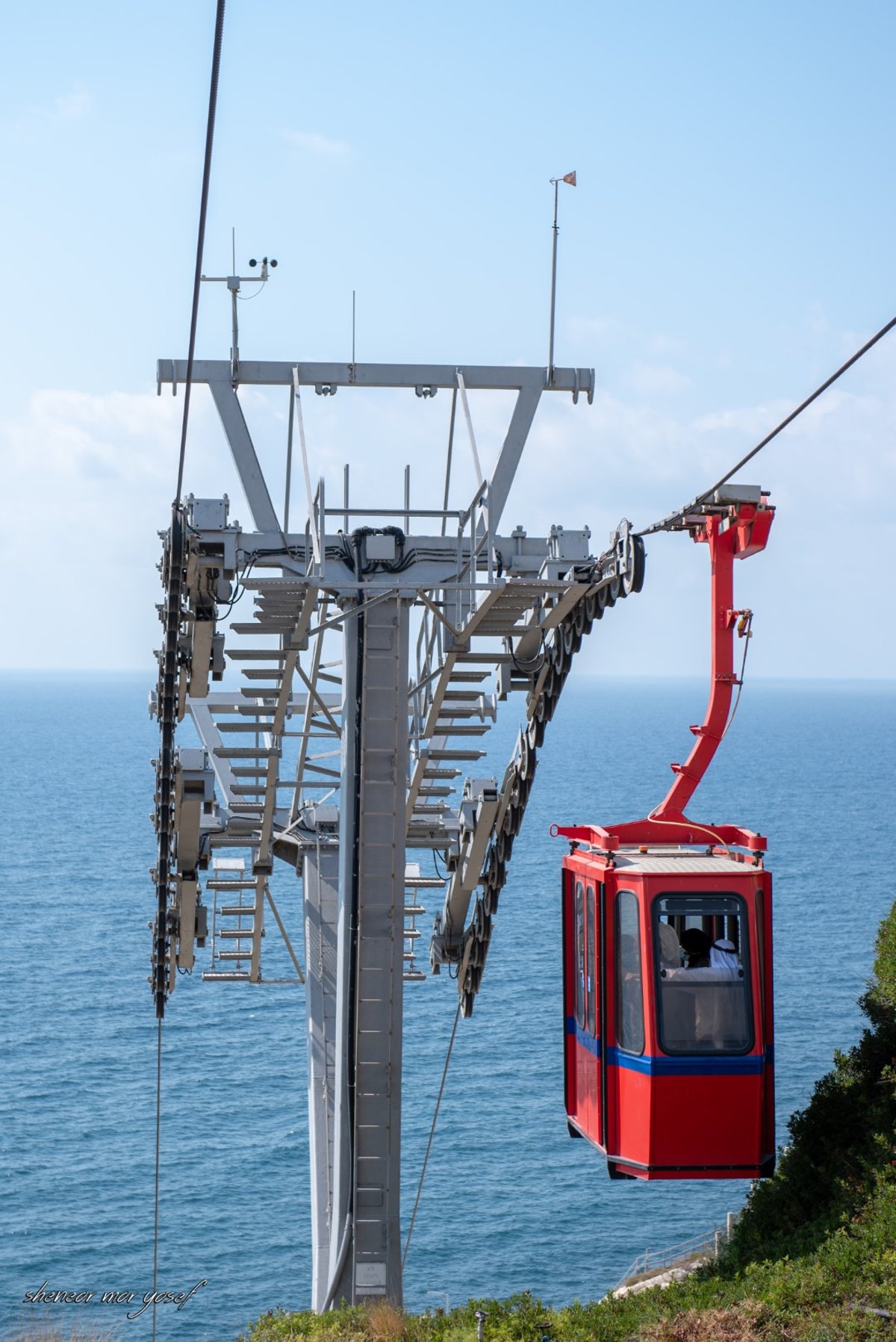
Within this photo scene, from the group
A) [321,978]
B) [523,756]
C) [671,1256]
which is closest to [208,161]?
[523,756]

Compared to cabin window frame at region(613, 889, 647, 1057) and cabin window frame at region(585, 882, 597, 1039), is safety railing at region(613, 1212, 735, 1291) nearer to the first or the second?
cabin window frame at region(585, 882, 597, 1039)

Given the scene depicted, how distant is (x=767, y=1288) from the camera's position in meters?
14.8

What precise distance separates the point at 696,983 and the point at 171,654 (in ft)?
23.6

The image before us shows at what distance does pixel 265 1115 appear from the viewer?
4947cm

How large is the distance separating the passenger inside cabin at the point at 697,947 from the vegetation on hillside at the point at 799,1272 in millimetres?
3160

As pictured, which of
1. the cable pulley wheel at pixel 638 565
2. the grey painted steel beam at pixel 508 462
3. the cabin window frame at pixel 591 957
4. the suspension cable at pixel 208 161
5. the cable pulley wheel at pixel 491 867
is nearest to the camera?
the suspension cable at pixel 208 161

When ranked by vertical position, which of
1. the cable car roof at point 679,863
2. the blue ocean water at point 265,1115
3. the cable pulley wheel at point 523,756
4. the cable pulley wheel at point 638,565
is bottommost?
the blue ocean water at point 265,1115

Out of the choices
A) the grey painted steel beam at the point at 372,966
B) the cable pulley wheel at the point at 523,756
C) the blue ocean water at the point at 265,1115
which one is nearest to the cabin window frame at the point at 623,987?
the grey painted steel beam at the point at 372,966

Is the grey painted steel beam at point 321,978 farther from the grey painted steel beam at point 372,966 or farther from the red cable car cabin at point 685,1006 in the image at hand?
the red cable car cabin at point 685,1006

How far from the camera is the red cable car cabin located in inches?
515

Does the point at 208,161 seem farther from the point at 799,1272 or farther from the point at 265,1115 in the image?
the point at 265,1115

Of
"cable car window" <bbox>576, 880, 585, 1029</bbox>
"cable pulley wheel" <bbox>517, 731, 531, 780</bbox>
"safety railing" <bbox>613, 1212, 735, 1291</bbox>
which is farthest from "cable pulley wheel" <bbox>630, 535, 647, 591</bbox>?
"safety railing" <bbox>613, 1212, 735, 1291</bbox>

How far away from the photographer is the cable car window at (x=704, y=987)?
43.2 feet

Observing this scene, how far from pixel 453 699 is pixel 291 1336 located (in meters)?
7.67
